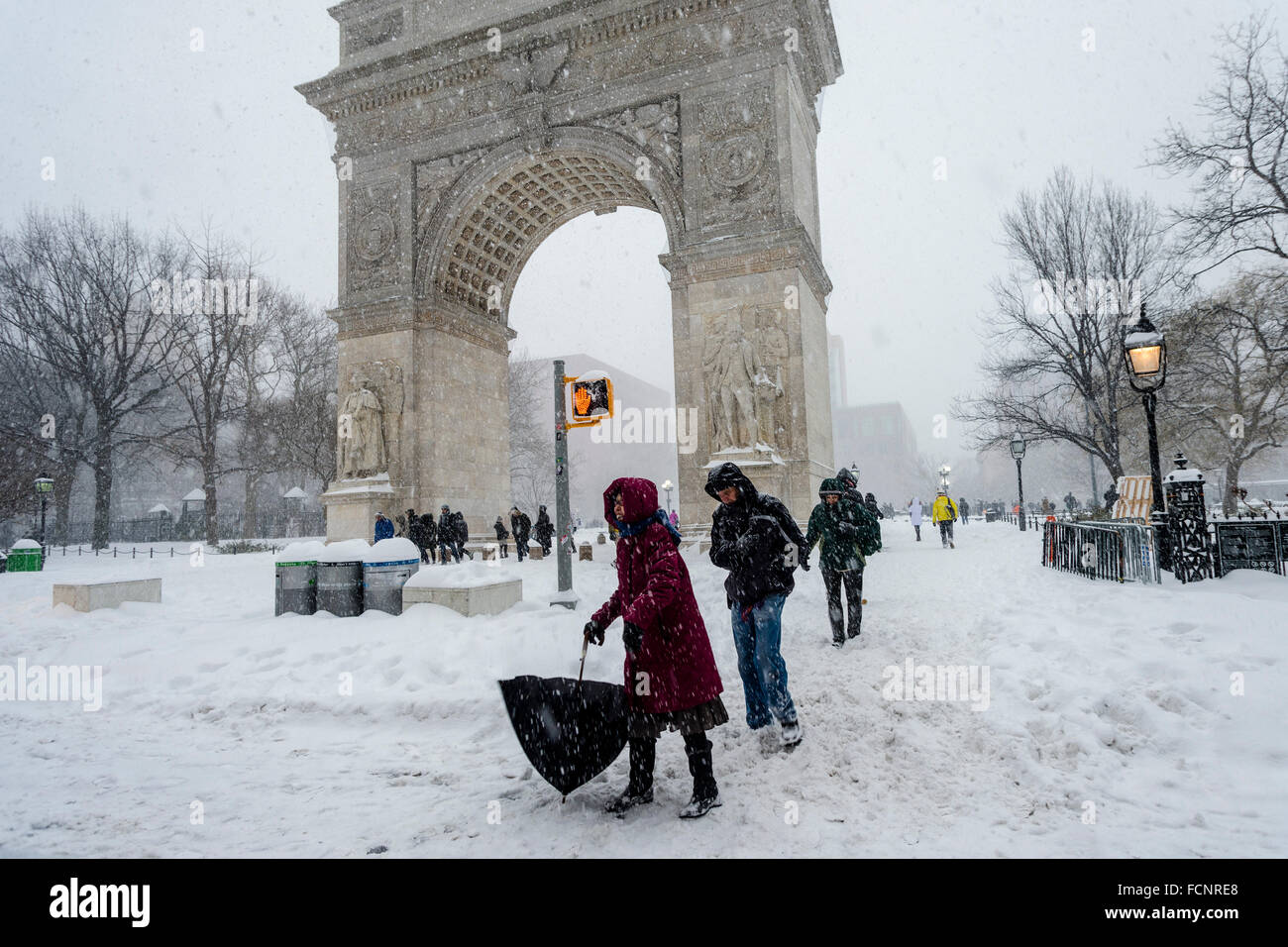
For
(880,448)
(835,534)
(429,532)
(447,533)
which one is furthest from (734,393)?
(880,448)

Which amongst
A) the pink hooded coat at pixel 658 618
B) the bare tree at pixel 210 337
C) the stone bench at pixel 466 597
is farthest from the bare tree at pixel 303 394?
the pink hooded coat at pixel 658 618

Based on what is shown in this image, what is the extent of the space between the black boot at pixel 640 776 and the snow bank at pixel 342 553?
21.9 feet

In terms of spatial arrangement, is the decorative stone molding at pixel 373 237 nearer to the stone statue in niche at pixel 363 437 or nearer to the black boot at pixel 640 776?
the stone statue in niche at pixel 363 437

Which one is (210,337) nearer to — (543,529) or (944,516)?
(543,529)

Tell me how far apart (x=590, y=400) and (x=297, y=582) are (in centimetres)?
471

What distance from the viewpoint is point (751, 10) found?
1683cm

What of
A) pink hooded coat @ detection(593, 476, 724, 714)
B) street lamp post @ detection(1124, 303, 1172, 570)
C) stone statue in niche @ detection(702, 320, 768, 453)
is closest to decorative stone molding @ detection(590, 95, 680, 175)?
stone statue in niche @ detection(702, 320, 768, 453)

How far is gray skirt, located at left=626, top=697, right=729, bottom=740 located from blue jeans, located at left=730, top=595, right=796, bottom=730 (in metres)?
1.08

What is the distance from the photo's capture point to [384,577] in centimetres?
916

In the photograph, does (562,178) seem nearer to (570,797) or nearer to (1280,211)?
(1280,211)

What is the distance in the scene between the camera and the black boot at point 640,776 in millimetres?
3730

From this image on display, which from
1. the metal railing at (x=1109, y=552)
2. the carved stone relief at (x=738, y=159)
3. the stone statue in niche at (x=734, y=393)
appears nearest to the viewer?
the metal railing at (x=1109, y=552)
